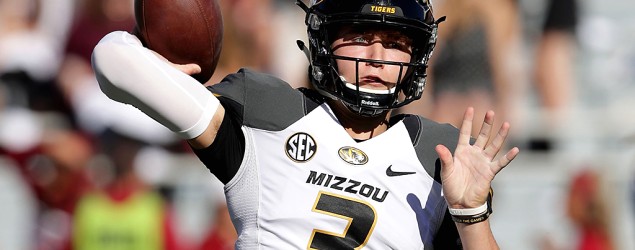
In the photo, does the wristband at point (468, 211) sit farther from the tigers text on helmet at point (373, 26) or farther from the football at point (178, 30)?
the football at point (178, 30)

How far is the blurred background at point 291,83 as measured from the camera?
6980 mm

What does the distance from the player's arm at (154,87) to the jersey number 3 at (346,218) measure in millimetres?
402

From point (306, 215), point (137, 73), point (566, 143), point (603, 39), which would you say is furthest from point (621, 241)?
point (137, 73)

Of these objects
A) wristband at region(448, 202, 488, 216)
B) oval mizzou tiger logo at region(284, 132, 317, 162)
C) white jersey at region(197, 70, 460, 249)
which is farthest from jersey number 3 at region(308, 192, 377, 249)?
wristband at region(448, 202, 488, 216)

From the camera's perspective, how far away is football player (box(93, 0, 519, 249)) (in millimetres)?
3213

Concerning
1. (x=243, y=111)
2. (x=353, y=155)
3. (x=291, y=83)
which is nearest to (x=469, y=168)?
(x=353, y=155)

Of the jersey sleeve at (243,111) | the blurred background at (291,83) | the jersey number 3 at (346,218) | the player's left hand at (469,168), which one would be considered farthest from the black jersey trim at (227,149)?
the blurred background at (291,83)

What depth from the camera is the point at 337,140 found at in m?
3.43

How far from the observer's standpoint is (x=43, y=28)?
7.87 m

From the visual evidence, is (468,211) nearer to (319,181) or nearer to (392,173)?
(392,173)

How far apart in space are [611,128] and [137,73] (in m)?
4.98

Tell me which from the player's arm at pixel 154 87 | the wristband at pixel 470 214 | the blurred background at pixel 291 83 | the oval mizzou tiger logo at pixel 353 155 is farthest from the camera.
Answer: the blurred background at pixel 291 83

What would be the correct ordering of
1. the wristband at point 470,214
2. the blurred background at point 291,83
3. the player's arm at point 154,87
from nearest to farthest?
1. the player's arm at point 154,87
2. the wristband at point 470,214
3. the blurred background at point 291,83

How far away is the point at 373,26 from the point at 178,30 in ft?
1.97
